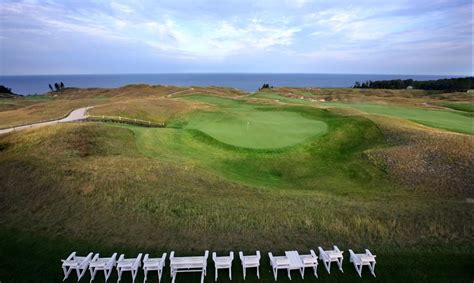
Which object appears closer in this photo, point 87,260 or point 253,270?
point 87,260

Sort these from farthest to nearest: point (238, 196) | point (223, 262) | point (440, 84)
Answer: point (440, 84) → point (238, 196) → point (223, 262)

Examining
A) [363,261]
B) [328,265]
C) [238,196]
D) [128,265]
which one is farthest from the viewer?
[238,196]

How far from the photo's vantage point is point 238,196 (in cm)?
1458

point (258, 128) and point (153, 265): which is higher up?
point (258, 128)

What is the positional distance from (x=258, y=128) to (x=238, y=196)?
1395 centimetres

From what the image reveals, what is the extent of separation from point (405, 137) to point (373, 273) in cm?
1733

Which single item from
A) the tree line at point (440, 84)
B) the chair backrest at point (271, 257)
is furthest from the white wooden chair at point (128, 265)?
the tree line at point (440, 84)

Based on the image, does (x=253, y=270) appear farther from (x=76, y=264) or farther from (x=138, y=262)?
(x=76, y=264)

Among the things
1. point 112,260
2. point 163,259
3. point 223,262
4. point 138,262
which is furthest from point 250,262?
point 112,260

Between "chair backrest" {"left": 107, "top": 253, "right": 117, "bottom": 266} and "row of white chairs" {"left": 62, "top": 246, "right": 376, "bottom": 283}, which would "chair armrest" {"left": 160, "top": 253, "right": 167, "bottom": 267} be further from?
"chair backrest" {"left": 107, "top": 253, "right": 117, "bottom": 266}

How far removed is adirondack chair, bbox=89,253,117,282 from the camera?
9.45 m

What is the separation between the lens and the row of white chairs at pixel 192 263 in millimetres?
9445

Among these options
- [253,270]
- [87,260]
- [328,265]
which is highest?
[87,260]

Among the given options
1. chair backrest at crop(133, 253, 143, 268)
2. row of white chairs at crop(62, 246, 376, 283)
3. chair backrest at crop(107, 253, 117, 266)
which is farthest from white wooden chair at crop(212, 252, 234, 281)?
chair backrest at crop(107, 253, 117, 266)
